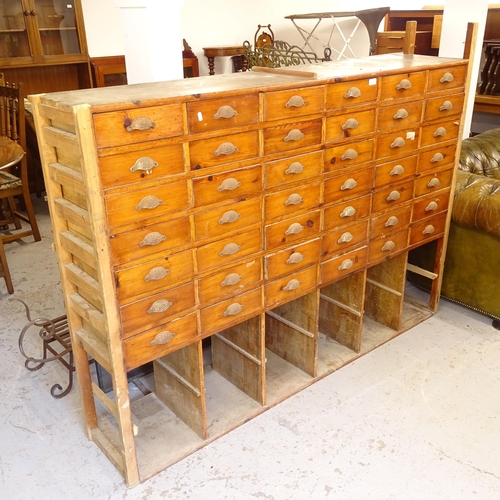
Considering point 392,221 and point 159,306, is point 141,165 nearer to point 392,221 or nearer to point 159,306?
point 159,306

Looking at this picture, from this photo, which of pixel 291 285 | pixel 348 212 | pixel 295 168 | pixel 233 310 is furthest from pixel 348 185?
pixel 233 310

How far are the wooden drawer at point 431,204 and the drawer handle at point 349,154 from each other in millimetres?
583

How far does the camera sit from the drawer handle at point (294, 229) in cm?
214

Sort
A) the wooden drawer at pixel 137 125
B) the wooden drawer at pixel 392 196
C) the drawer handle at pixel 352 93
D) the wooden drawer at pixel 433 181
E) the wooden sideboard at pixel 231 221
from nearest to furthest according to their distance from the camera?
the wooden drawer at pixel 137 125, the wooden sideboard at pixel 231 221, the drawer handle at pixel 352 93, the wooden drawer at pixel 392 196, the wooden drawer at pixel 433 181

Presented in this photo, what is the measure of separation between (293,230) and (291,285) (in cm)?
24

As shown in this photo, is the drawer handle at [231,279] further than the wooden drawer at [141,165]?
Yes

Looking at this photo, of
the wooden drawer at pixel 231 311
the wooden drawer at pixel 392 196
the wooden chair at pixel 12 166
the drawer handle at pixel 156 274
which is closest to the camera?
the drawer handle at pixel 156 274

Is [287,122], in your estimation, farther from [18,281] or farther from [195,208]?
[18,281]

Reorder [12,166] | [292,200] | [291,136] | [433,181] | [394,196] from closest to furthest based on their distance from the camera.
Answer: [291,136] → [292,200] → [394,196] → [433,181] → [12,166]

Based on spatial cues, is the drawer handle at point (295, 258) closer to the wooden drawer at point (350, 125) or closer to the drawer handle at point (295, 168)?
the drawer handle at point (295, 168)

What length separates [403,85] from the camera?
2.33 m

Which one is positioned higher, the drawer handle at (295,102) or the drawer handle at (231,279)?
the drawer handle at (295,102)

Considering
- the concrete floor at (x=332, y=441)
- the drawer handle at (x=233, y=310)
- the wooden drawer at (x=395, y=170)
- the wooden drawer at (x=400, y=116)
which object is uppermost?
the wooden drawer at (x=400, y=116)

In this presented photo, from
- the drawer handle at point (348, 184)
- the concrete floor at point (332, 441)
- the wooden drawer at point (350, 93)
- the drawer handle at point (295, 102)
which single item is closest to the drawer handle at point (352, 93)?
the wooden drawer at point (350, 93)
